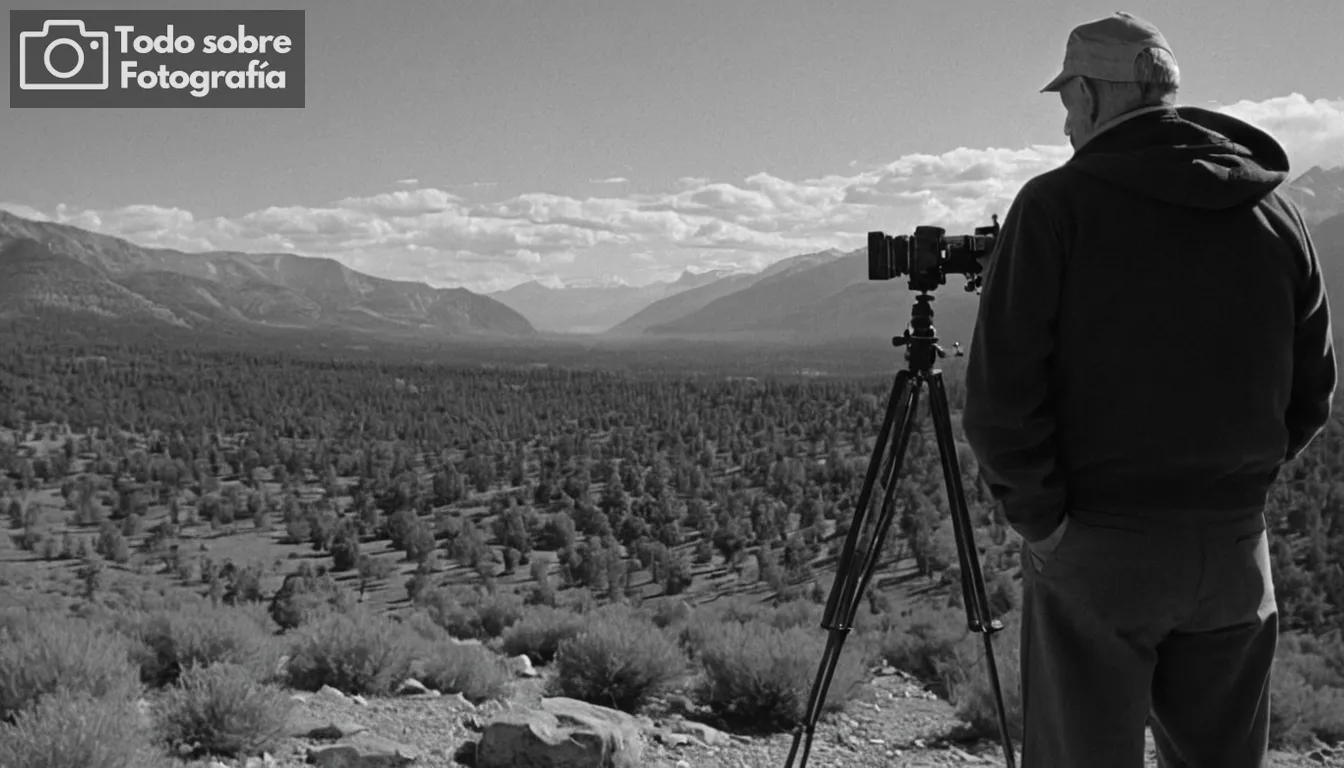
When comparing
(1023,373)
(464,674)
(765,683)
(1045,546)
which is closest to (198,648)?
(464,674)

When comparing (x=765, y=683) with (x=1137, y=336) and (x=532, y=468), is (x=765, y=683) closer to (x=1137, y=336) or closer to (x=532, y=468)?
(x=1137, y=336)

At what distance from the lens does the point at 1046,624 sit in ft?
7.26

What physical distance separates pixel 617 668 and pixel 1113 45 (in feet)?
14.1

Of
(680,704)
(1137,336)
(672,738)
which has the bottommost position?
(680,704)

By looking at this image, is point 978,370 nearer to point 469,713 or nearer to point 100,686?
point 469,713

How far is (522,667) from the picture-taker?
6984mm

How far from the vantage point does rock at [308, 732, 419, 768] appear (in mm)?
4184

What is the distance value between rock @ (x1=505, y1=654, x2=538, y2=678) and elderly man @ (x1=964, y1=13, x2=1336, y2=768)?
5065 millimetres

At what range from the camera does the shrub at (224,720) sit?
14.5ft

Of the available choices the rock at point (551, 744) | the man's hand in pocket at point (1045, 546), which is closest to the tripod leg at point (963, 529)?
the man's hand in pocket at point (1045, 546)

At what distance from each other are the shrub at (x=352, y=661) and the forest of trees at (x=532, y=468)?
1732 centimetres

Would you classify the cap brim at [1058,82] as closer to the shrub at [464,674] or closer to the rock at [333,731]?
the rock at [333,731]

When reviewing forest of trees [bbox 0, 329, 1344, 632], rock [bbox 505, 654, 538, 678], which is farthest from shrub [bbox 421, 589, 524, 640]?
forest of trees [bbox 0, 329, 1344, 632]

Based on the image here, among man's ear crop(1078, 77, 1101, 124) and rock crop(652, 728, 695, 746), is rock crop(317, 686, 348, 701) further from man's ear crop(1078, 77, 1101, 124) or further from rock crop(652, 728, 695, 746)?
man's ear crop(1078, 77, 1101, 124)
